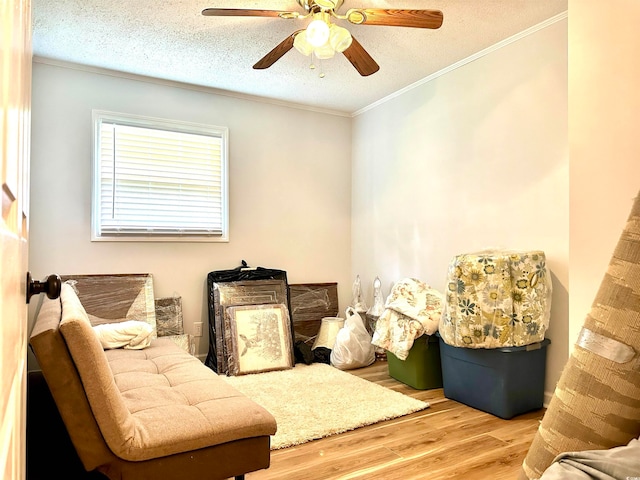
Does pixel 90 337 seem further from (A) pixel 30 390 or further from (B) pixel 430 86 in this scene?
(B) pixel 430 86

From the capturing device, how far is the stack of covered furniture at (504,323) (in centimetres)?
277

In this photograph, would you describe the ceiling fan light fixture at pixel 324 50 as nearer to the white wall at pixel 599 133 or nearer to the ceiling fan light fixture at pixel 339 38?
the ceiling fan light fixture at pixel 339 38

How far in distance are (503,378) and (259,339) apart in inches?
79.4

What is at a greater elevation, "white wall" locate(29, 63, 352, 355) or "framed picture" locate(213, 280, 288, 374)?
"white wall" locate(29, 63, 352, 355)

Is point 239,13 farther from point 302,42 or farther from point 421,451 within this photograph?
point 421,451

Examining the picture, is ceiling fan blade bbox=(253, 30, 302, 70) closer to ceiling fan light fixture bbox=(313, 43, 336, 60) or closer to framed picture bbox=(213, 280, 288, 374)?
ceiling fan light fixture bbox=(313, 43, 336, 60)

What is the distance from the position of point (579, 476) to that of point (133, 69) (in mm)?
3962

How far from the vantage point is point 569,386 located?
1053 mm

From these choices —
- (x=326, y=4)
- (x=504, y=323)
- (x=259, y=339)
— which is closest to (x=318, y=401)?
(x=259, y=339)

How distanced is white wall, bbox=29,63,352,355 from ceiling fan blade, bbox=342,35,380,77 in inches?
67.9

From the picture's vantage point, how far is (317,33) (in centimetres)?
237

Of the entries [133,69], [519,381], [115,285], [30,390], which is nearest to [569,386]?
[519,381]

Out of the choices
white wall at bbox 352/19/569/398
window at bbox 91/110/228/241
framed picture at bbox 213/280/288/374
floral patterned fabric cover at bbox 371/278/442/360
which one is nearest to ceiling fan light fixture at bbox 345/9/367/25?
white wall at bbox 352/19/569/398

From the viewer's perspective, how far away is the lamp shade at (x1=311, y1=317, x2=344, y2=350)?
424 cm
